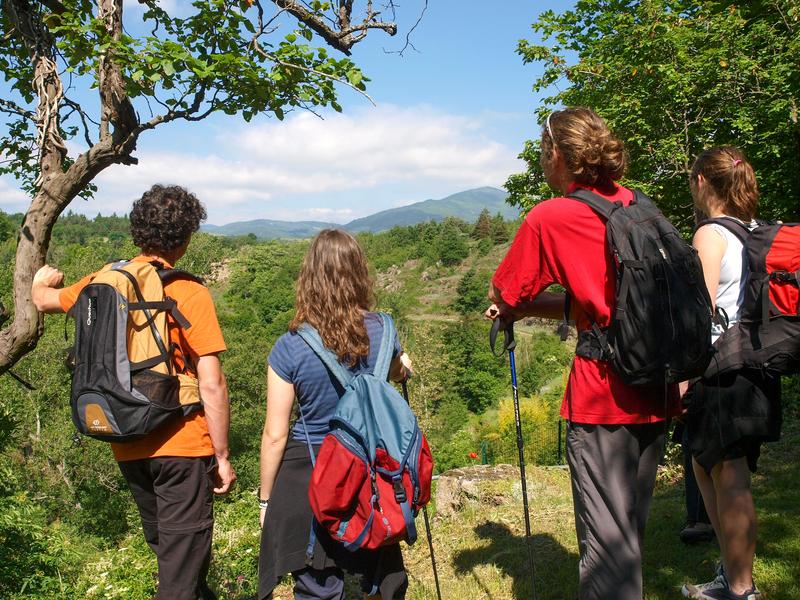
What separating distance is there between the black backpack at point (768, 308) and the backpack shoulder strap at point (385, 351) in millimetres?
1212

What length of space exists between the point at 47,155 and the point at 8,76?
1.04 m

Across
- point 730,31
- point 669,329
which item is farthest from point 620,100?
point 669,329

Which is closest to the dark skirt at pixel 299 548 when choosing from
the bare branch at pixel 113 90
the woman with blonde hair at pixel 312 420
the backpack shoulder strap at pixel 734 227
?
the woman with blonde hair at pixel 312 420

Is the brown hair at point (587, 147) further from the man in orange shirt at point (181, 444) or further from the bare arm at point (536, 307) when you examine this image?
the man in orange shirt at point (181, 444)

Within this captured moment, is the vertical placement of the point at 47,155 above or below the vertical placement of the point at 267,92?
below

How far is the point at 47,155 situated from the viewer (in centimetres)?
324

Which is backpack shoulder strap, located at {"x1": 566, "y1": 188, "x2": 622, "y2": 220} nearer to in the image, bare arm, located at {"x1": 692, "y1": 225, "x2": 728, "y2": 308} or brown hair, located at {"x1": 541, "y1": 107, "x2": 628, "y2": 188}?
brown hair, located at {"x1": 541, "y1": 107, "x2": 628, "y2": 188}

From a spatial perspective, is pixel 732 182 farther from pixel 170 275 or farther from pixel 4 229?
pixel 4 229

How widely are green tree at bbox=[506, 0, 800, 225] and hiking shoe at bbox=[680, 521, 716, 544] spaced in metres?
6.95

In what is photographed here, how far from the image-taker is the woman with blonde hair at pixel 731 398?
2.47 m

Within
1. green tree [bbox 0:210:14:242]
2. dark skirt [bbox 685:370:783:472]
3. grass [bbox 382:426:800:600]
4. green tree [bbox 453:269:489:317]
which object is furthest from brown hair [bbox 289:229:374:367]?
green tree [bbox 0:210:14:242]

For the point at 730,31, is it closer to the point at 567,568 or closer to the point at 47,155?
the point at 567,568

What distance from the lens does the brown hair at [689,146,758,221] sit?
253 cm

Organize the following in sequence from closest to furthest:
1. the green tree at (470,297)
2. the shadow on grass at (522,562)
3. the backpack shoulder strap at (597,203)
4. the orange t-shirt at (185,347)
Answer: the backpack shoulder strap at (597,203), the orange t-shirt at (185,347), the shadow on grass at (522,562), the green tree at (470,297)
